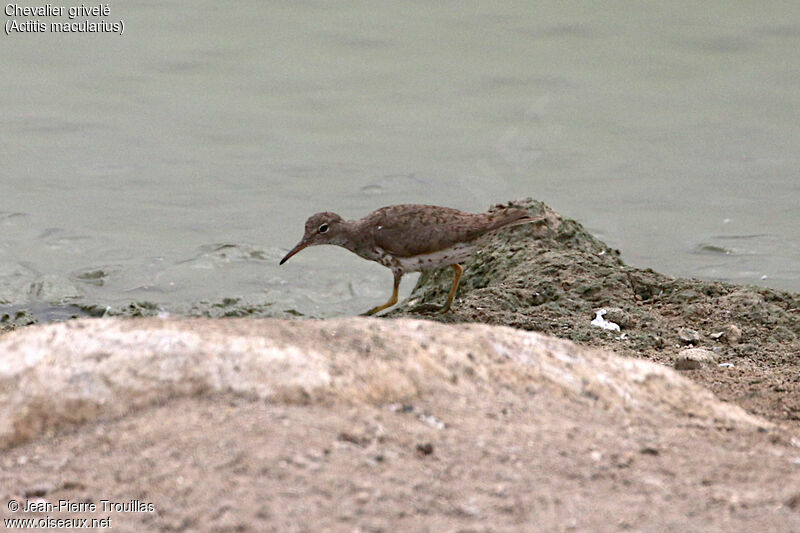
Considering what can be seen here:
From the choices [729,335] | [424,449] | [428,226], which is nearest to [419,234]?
[428,226]

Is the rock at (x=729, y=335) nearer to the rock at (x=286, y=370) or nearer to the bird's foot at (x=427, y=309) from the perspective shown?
the bird's foot at (x=427, y=309)

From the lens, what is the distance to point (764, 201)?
9977mm

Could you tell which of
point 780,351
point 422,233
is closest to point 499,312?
point 422,233

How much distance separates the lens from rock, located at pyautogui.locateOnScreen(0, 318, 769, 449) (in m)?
3.50

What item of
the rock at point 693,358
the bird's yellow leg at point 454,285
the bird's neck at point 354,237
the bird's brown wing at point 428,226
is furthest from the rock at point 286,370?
the bird's neck at point 354,237

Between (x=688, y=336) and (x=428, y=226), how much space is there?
6.71ft

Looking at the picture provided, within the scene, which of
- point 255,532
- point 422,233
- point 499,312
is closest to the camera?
point 255,532

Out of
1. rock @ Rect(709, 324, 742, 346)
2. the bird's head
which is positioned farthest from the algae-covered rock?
the bird's head

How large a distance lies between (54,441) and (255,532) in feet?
3.26

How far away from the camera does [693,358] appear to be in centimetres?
574

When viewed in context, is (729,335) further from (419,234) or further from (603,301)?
(419,234)

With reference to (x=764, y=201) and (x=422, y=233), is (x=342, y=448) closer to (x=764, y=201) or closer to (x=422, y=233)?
(x=422, y=233)

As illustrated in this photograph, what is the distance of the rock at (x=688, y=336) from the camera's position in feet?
20.8

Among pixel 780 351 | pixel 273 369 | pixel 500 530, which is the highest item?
pixel 273 369
